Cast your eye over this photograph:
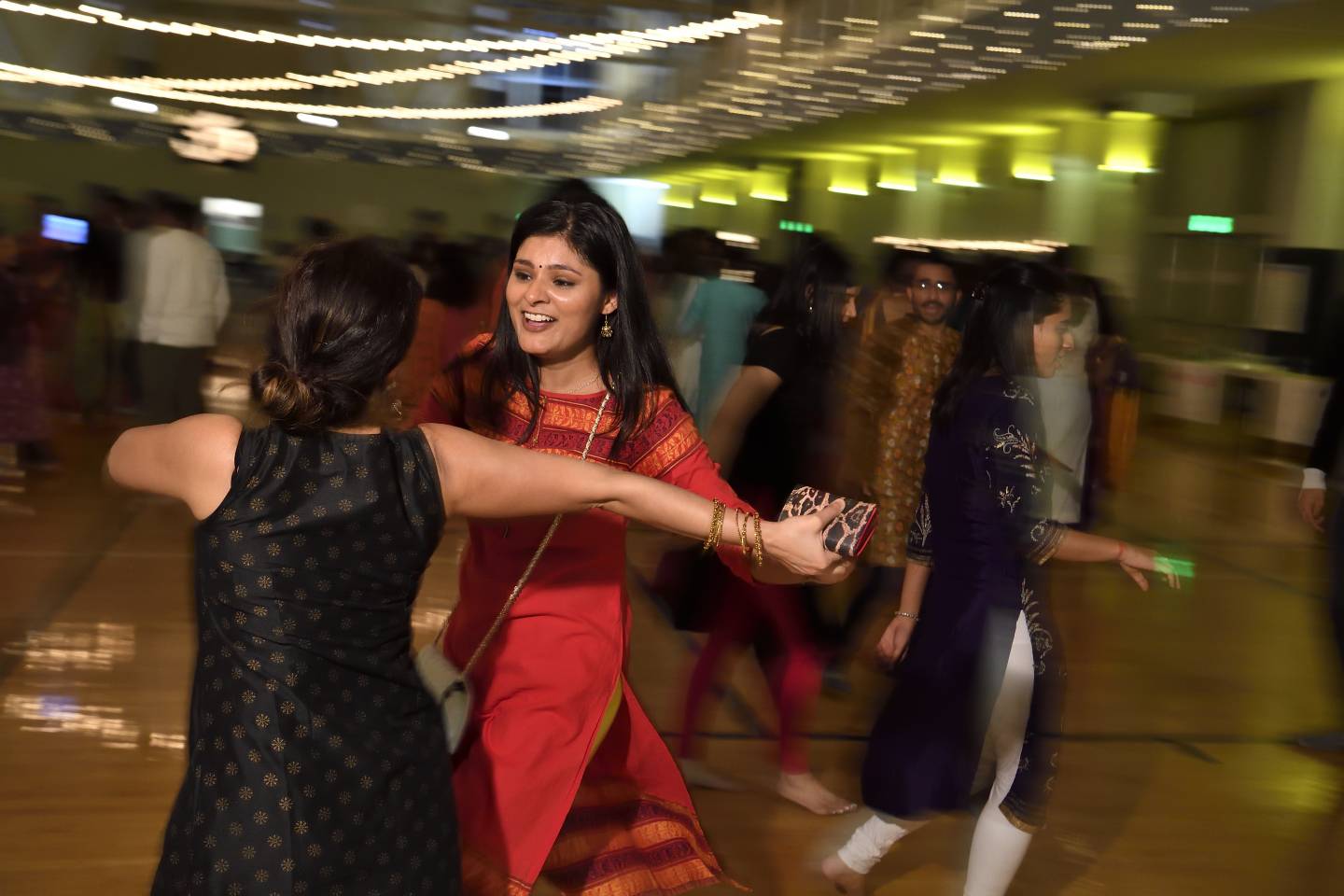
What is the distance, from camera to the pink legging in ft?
11.7

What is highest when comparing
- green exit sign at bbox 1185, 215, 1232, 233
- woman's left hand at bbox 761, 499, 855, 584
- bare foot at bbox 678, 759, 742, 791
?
green exit sign at bbox 1185, 215, 1232, 233

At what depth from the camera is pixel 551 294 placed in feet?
6.68

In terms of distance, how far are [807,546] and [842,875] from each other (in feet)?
4.39

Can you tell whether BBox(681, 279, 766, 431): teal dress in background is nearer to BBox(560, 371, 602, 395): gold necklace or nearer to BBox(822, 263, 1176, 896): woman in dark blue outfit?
BBox(822, 263, 1176, 896): woman in dark blue outfit

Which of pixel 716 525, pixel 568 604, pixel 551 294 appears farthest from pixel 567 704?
pixel 551 294

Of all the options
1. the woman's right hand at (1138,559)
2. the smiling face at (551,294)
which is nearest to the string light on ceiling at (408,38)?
the woman's right hand at (1138,559)

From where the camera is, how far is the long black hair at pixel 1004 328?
2545 mm

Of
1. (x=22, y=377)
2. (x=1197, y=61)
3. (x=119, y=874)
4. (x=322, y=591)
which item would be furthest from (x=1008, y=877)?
→ (x=1197, y=61)

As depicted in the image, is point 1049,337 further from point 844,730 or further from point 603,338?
point 844,730

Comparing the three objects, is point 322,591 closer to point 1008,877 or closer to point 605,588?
point 605,588

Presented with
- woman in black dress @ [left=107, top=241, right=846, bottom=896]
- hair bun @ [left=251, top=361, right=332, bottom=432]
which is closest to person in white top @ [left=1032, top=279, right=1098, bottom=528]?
woman in black dress @ [left=107, top=241, right=846, bottom=896]

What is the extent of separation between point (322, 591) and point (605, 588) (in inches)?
26.8

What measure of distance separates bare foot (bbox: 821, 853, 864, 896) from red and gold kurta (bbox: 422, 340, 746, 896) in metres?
0.75

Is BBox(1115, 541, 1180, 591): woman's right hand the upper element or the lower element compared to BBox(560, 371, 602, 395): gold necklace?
lower
